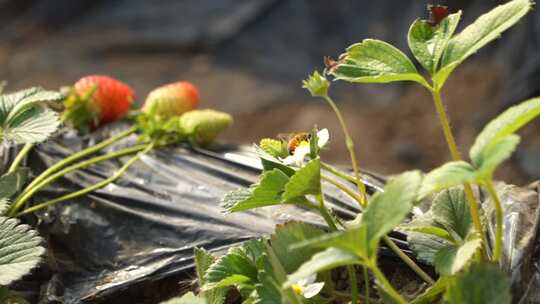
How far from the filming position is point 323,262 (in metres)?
0.61

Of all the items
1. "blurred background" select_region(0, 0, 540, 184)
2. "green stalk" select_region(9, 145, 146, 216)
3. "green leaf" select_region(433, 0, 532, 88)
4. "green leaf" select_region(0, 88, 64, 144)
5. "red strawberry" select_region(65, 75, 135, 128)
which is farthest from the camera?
"blurred background" select_region(0, 0, 540, 184)

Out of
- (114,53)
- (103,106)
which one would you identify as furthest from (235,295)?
(114,53)

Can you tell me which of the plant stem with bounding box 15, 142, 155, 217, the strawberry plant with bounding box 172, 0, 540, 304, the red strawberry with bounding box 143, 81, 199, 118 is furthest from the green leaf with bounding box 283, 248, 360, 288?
the red strawberry with bounding box 143, 81, 199, 118

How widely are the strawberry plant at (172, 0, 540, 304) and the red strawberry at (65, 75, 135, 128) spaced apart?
675 millimetres

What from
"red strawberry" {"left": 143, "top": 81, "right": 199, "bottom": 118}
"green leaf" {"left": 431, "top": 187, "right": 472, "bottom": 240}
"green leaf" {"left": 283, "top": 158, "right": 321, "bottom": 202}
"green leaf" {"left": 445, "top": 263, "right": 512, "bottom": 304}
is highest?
"red strawberry" {"left": 143, "top": 81, "right": 199, "bottom": 118}

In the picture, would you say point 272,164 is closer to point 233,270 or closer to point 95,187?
point 233,270

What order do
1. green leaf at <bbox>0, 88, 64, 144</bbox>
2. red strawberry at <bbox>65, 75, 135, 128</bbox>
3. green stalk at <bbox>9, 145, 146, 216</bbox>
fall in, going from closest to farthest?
green leaf at <bbox>0, 88, 64, 144</bbox> → green stalk at <bbox>9, 145, 146, 216</bbox> → red strawberry at <bbox>65, 75, 135, 128</bbox>

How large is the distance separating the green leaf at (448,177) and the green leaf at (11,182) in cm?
62

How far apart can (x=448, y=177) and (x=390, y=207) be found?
0.05 metres

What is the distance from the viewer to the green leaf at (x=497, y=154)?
582mm

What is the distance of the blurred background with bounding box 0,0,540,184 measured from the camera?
3168 millimetres

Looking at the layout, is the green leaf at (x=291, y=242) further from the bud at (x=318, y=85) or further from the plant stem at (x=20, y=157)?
the plant stem at (x=20, y=157)

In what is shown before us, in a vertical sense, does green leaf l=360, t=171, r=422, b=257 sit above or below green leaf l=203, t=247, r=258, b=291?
above

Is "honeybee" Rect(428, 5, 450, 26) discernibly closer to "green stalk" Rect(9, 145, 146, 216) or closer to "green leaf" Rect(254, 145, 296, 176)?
"green leaf" Rect(254, 145, 296, 176)
